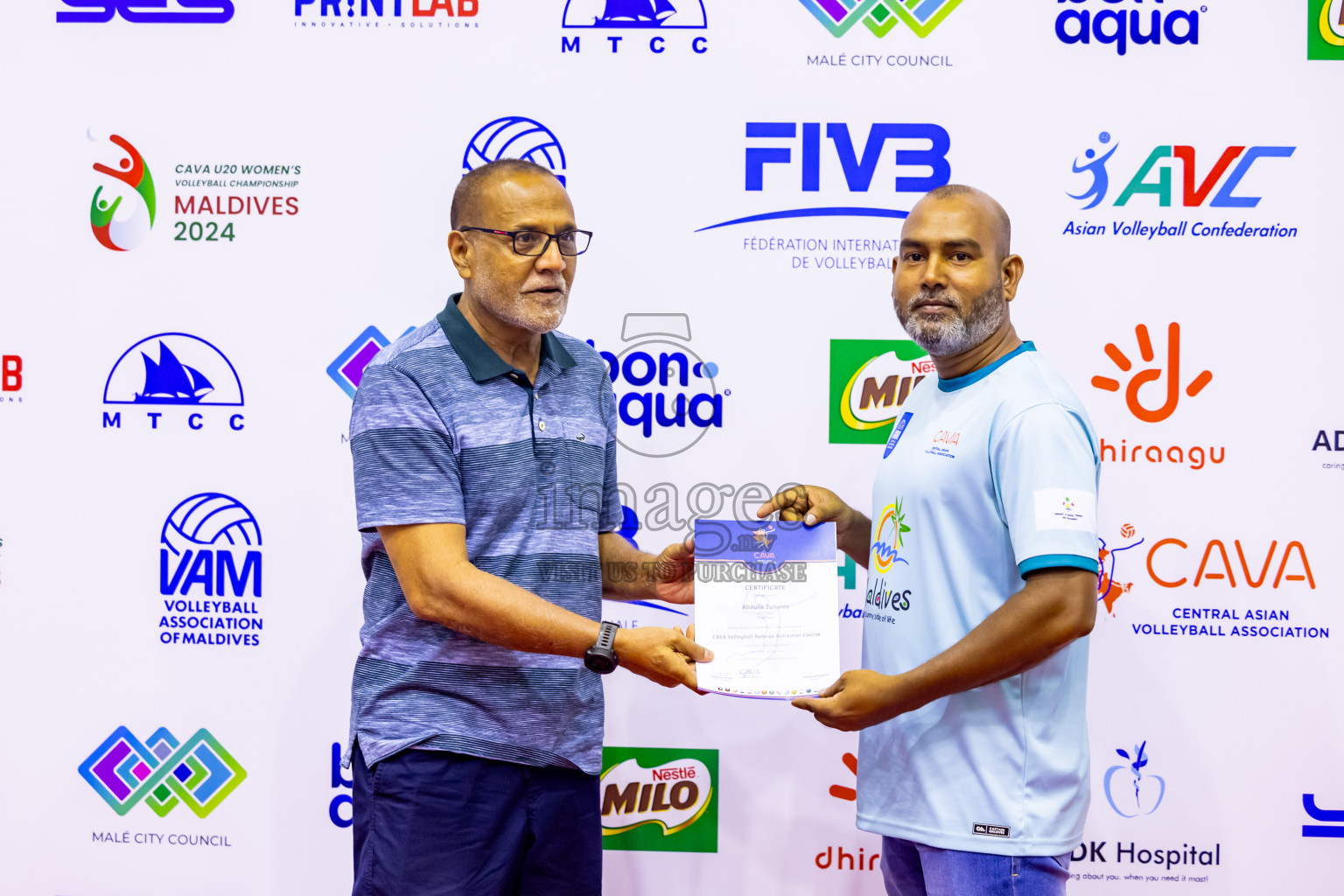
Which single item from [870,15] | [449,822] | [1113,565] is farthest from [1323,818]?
[870,15]

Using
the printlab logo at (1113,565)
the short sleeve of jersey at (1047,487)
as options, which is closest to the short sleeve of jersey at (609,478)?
the short sleeve of jersey at (1047,487)

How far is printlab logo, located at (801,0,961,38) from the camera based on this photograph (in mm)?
2883

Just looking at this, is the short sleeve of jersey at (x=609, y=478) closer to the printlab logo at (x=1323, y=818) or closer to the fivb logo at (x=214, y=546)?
the fivb logo at (x=214, y=546)

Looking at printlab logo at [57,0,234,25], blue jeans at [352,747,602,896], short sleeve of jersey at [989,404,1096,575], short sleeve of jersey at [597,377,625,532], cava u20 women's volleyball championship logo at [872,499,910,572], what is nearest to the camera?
short sleeve of jersey at [989,404,1096,575]

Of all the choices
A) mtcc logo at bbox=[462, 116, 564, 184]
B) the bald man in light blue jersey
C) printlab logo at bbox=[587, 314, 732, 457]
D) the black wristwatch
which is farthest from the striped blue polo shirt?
mtcc logo at bbox=[462, 116, 564, 184]

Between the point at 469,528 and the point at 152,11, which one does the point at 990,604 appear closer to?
the point at 469,528

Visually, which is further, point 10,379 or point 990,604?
point 10,379

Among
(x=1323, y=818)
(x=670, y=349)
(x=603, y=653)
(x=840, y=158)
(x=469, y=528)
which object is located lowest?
(x=1323, y=818)

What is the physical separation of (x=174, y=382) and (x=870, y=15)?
2.32m

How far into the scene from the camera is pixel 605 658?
1.87 meters

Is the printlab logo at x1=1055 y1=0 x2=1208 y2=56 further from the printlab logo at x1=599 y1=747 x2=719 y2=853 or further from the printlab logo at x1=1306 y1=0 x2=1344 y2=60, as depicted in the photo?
the printlab logo at x1=599 y1=747 x2=719 y2=853

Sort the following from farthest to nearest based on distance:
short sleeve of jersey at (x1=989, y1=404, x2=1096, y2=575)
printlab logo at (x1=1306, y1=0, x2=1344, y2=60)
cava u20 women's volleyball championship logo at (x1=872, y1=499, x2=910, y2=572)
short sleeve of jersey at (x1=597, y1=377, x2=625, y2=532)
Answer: printlab logo at (x1=1306, y1=0, x2=1344, y2=60) → short sleeve of jersey at (x1=597, y1=377, x2=625, y2=532) → cava u20 women's volleyball championship logo at (x1=872, y1=499, x2=910, y2=572) → short sleeve of jersey at (x1=989, y1=404, x2=1096, y2=575)

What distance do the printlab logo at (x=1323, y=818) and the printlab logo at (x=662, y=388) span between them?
2023 mm

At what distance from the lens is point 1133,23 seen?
113 inches
